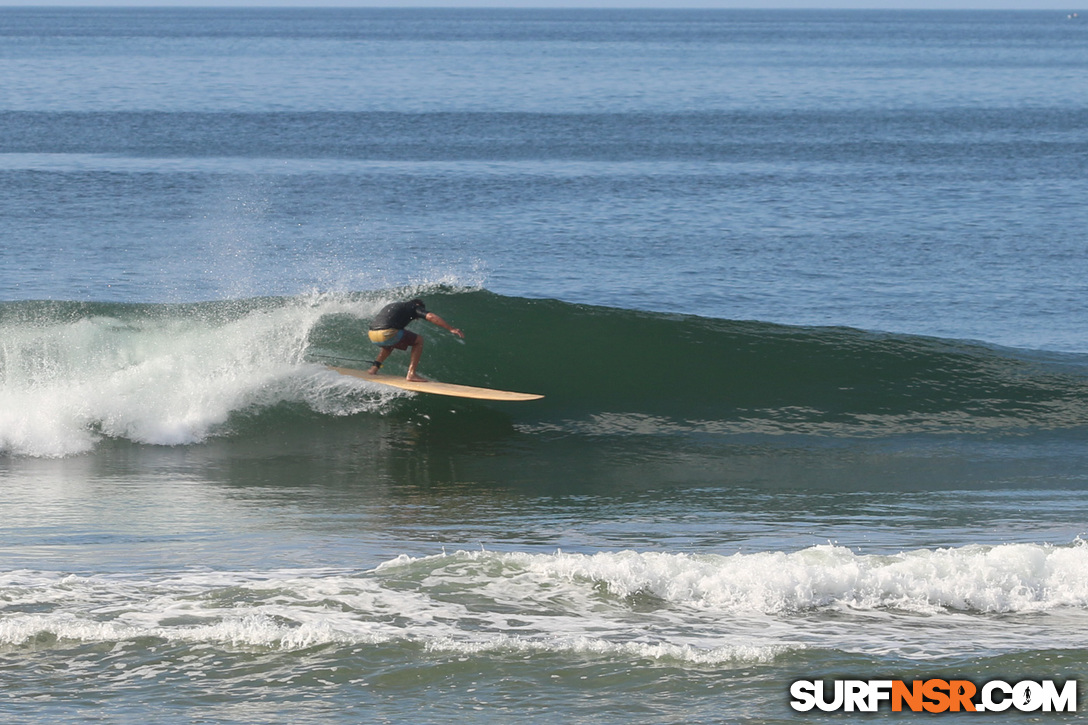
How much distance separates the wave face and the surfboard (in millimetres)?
184

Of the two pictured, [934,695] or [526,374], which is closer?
[934,695]

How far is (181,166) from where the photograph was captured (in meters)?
39.3

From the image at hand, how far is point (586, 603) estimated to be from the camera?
7.80 metres

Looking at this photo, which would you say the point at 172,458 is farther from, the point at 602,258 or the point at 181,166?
the point at 181,166

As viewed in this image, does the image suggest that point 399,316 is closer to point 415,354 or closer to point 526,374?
point 415,354

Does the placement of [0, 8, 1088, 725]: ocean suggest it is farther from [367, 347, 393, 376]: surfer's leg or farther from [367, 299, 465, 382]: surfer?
[367, 299, 465, 382]: surfer

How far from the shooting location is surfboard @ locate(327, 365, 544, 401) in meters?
13.0

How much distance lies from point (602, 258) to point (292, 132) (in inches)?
1132

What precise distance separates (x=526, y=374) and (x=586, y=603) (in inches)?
286

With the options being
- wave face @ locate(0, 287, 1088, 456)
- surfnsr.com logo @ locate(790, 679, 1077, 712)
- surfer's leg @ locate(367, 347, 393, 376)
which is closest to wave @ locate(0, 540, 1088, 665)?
surfnsr.com logo @ locate(790, 679, 1077, 712)

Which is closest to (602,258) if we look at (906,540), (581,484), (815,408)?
(815,408)

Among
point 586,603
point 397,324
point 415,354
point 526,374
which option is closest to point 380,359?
point 415,354

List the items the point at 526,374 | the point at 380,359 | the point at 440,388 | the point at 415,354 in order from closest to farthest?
the point at 415,354
the point at 440,388
the point at 380,359
the point at 526,374

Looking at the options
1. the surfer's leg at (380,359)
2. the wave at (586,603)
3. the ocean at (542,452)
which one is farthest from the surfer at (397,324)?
the wave at (586,603)
